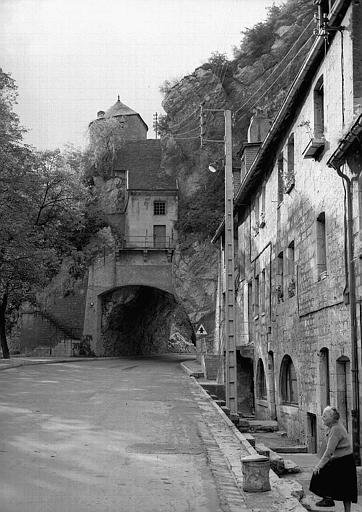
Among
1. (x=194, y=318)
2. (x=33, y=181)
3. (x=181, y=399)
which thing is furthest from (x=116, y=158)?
(x=181, y=399)

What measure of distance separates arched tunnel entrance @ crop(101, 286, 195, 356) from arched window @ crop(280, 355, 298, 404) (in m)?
25.7

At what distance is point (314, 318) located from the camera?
15031 mm

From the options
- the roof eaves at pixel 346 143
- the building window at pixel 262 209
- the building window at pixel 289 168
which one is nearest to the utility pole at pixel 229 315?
the building window at pixel 289 168

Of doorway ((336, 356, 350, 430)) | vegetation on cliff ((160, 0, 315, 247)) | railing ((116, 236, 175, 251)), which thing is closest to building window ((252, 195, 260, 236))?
doorway ((336, 356, 350, 430))

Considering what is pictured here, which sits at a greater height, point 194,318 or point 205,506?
point 194,318

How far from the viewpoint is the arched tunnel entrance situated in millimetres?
45625

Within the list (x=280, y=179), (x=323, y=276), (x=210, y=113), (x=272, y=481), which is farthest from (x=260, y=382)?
(x=210, y=113)

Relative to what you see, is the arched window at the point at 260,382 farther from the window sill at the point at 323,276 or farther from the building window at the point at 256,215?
the window sill at the point at 323,276

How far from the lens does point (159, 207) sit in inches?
1919

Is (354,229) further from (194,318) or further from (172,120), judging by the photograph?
(172,120)

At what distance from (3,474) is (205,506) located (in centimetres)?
251

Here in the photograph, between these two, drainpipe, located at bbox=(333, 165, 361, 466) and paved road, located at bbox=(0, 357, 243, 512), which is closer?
paved road, located at bbox=(0, 357, 243, 512)

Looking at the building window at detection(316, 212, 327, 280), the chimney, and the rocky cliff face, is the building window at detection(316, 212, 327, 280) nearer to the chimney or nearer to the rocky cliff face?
the chimney

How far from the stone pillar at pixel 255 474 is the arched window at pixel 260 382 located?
1666 centimetres
